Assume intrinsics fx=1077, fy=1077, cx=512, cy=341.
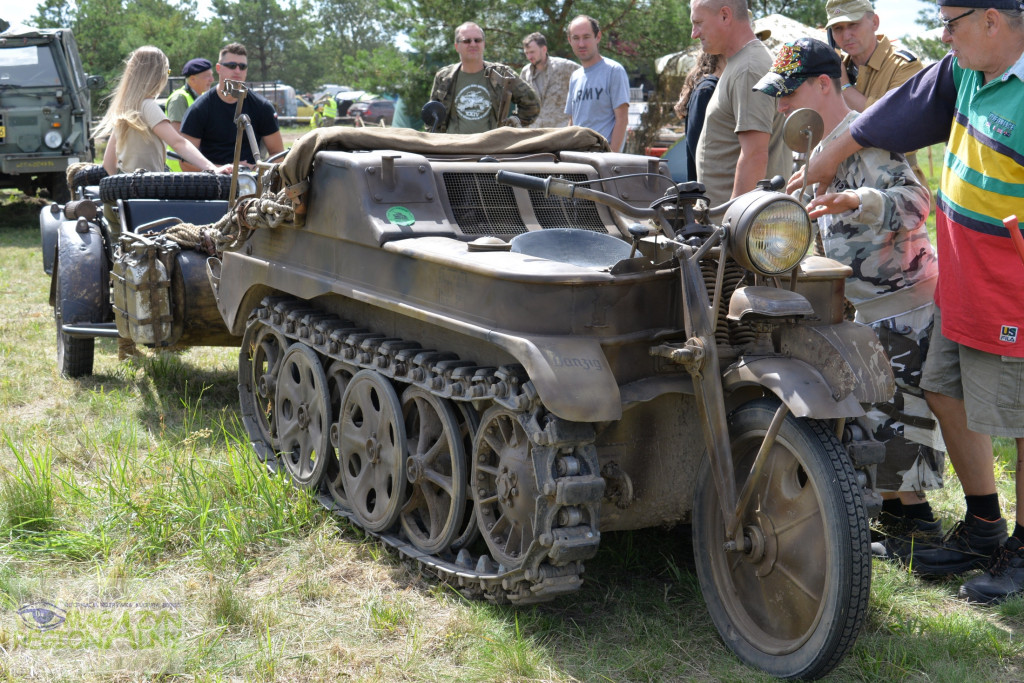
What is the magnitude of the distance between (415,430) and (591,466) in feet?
3.67

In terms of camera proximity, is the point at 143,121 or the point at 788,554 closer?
the point at 788,554

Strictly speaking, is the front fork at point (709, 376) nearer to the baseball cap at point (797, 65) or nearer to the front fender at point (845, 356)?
the front fender at point (845, 356)

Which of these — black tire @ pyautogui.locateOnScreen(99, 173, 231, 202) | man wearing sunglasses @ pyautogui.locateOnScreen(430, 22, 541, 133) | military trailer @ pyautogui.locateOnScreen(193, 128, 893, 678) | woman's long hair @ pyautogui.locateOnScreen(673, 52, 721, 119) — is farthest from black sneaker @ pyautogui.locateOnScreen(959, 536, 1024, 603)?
black tire @ pyautogui.locateOnScreen(99, 173, 231, 202)

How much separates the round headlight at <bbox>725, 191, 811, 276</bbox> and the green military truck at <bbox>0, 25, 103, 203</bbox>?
13.5 meters

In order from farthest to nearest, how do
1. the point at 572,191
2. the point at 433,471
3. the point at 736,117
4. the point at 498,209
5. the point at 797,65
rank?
the point at 736,117 → the point at 498,209 → the point at 797,65 → the point at 433,471 → the point at 572,191

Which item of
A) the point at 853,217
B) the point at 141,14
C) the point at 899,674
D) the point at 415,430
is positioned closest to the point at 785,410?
the point at 899,674

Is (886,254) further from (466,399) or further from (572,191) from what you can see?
(466,399)

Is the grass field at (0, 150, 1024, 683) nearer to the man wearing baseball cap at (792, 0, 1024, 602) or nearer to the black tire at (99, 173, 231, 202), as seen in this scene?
the man wearing baseball cap at (792, 0, 1024, 602)

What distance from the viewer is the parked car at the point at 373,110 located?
1564 inches

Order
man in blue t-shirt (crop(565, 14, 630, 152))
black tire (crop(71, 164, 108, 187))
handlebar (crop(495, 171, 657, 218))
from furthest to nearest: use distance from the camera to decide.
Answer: man in blue t-shirt (crop(565, 14, 630, 152)) → black tire (crop(71, 164, 108, 187)) → handlebar (crop(495, 171, 657, 218))

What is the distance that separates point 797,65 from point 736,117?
0.92 metres

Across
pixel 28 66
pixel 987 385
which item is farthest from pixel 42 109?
pixel 987 385

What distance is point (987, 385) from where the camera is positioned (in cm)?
387

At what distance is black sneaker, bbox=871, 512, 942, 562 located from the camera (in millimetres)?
4449
